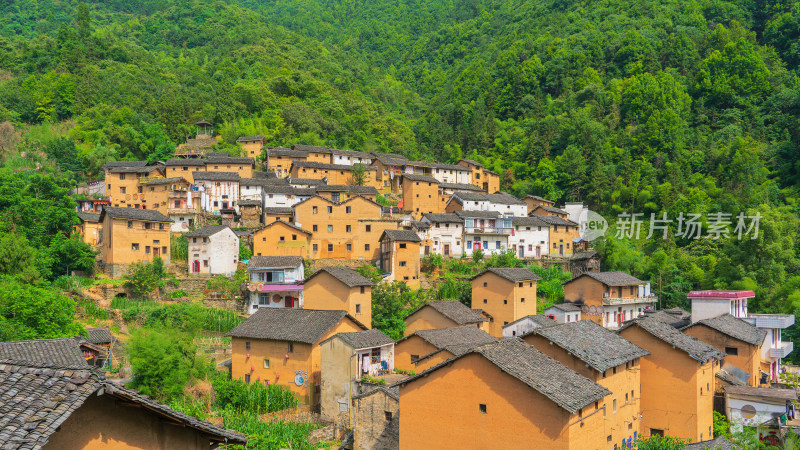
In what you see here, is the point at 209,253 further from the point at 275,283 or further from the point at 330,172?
the point at 330,172

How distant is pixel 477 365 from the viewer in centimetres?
1545

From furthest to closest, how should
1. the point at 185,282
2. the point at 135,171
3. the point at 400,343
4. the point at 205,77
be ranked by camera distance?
the point at 205,77 < the point at 135,171 < the point at 185,282 < the point at 400,343

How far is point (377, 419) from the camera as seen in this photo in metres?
20.3

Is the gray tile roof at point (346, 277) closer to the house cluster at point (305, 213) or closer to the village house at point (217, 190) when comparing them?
the house cluster at point (305, 213)

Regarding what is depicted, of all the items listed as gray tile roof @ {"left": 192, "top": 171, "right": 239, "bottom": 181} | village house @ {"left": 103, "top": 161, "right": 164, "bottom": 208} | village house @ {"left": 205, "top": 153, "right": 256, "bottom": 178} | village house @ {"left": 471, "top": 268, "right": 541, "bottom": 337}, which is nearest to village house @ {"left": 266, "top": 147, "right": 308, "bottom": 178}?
village house @ {"left": 205, "top": 153, "right": 256, "bottom": 178}

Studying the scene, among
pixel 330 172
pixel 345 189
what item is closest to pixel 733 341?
pixel 345 189

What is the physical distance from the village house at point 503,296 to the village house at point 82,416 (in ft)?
91.9

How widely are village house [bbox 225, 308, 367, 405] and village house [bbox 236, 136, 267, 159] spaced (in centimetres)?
2996

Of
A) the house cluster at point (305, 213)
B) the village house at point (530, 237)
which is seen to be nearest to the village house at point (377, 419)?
the house cluster at point (305, 213)

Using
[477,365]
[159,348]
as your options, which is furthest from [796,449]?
[159,348]

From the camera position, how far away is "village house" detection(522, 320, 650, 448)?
693 inches

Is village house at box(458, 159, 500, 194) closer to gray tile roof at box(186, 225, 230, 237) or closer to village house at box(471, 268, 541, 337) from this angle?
village house at box(471, 268, 541, 337)

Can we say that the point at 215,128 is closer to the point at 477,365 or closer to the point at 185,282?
the point at 185,282

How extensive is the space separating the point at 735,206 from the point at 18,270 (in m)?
48.0
